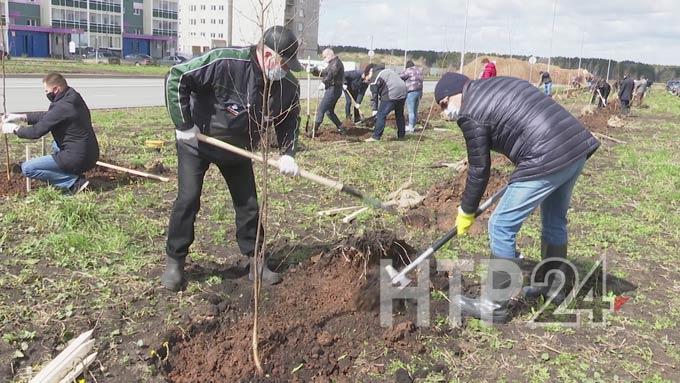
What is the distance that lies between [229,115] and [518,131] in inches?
68.5

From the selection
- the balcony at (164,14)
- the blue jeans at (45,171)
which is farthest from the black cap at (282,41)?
the balcony at (164,14)

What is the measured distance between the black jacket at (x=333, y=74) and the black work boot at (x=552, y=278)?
23.1 feet

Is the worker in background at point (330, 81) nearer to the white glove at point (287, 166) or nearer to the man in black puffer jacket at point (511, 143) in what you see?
the white glove at point (287, 166)

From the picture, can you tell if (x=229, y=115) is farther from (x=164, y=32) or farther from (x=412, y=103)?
(x=164, y=32)

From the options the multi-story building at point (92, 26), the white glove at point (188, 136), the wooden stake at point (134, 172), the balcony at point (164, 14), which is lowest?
the wooden stake at point (134, 172)

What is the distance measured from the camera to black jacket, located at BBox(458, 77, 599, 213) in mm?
3203

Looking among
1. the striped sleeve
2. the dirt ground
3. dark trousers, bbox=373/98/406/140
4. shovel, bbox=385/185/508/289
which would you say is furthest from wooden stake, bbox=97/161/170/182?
dark trousers, bbox=373/98/406/140

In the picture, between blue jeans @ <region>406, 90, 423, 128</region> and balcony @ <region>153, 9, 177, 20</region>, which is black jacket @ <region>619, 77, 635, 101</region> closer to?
blue jeans @ <region>406, 90, 423, 128</region>

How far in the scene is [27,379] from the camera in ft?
9.15

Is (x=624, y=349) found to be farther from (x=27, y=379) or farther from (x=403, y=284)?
(x=27, y=379)

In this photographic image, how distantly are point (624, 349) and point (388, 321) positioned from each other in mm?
1417

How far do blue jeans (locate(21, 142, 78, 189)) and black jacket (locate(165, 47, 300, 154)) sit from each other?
281cm

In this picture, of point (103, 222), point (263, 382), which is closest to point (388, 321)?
point (263, 382)

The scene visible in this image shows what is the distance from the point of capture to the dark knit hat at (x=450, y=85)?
3324 mm
